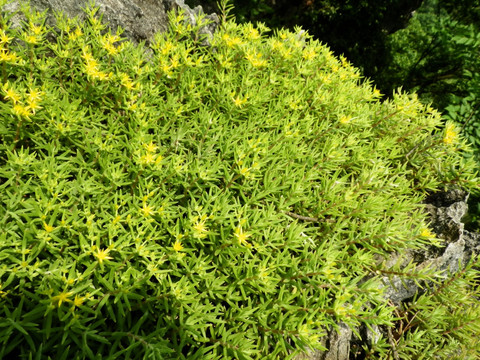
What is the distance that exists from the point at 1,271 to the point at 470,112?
14.5 feet

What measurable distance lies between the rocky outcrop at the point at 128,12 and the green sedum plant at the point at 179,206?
0.50 feet

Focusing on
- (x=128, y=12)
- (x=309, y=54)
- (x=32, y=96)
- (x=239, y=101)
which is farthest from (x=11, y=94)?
(x=309, y=54)

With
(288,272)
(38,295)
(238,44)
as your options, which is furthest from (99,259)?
(238,44)

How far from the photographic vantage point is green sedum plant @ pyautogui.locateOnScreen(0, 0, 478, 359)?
1346 mm

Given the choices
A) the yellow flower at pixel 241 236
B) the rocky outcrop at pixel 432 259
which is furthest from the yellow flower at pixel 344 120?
the yellow flower at pixel 241 236

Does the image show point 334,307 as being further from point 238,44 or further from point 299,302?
point 238,44

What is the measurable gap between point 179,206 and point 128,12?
1661mm

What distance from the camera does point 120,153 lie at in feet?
5.53

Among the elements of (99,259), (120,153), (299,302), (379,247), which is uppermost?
(379,247)

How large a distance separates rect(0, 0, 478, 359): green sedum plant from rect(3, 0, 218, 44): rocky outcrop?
0.15 m

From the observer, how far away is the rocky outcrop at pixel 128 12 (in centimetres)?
211

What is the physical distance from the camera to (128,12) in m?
2.45

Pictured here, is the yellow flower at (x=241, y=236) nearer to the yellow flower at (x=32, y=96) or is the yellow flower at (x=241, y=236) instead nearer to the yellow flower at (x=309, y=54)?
the yellow flower at (x=32, y=96)

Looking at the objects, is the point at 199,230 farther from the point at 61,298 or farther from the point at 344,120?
the point at 344,120
